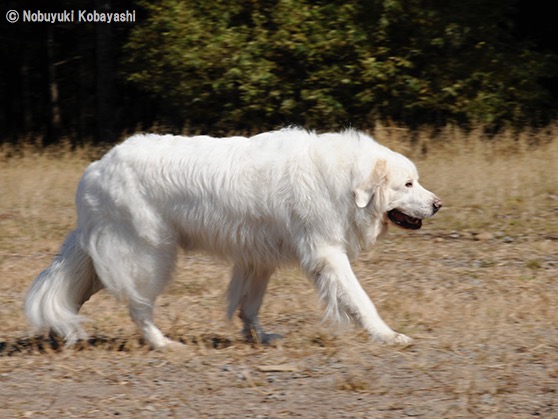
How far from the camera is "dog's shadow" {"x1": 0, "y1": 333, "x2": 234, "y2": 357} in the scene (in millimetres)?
6641

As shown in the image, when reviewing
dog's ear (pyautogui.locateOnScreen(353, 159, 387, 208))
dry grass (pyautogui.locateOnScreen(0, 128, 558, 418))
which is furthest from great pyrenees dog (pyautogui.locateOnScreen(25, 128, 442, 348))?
dry grass (pyautogui.locateOnScreen(0, 128, 558, 418))

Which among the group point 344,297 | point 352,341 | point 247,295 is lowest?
point 352,341

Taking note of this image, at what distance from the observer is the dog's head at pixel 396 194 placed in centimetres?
638

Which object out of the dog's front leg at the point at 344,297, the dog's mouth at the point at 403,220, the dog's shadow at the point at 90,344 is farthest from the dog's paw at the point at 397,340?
the dog's shadow at the point at 90,344

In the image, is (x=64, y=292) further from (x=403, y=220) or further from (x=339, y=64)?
(x=339, y=64)

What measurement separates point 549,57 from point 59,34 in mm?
13503

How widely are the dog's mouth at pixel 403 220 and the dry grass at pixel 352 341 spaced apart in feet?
2.48

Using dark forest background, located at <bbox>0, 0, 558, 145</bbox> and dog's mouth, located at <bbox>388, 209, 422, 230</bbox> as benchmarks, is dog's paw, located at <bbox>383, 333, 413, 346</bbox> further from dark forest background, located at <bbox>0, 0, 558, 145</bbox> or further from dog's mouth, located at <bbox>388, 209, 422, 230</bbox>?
dark forest background, located at <bbox>0, 0, 558, 145</bbox>

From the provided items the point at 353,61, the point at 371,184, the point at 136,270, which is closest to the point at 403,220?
the point at 371,184

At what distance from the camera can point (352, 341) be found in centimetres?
646

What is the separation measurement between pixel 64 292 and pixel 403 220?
7.63 ft

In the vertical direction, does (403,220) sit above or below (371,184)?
below

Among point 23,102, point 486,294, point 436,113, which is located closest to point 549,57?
point 436,113

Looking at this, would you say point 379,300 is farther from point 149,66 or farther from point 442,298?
point 149,66
